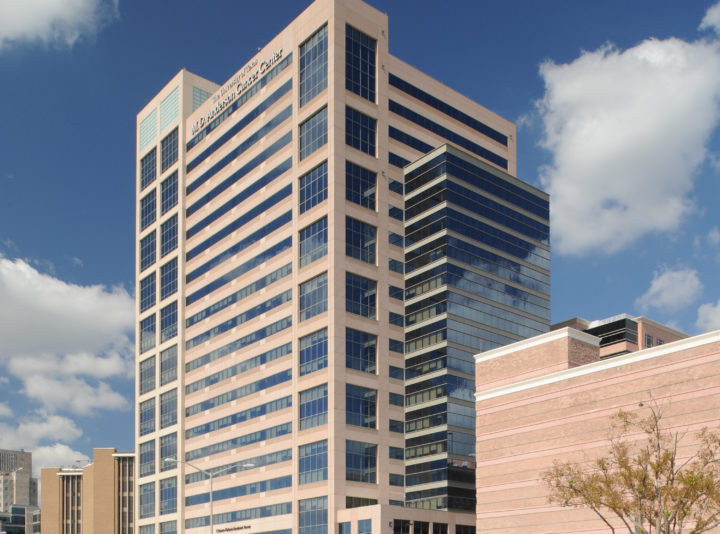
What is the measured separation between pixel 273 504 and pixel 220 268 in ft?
104

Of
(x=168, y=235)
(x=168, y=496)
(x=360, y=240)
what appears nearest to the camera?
(x=360, y=240)

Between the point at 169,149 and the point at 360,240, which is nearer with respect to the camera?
the point at 360,240

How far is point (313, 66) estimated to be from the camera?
100 m

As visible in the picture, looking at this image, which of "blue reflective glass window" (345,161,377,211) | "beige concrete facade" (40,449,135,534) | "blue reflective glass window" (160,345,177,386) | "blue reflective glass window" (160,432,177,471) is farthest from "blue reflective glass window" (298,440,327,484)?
"beige concrete facade" (40,449,135,534)

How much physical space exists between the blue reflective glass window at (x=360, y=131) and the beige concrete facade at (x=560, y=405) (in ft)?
99.5

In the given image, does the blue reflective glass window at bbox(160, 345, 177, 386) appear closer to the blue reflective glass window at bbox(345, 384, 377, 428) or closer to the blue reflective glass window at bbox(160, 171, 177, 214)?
the blue reflective glass window at bbox(160, 171, 177, 214)

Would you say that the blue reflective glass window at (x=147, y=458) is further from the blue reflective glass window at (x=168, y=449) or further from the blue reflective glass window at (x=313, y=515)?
the blue reflective glass window at (x=313, y=515)

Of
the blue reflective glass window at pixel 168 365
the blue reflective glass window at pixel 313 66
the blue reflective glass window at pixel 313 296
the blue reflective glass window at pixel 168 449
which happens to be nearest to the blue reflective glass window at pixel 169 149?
the blue reflective glass window at pixel 168 365

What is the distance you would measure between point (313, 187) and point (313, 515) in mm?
34356

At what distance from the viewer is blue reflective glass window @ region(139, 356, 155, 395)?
127062mm

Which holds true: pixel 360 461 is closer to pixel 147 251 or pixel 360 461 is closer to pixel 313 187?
pixel 313 187

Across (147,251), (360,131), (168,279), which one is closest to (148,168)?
(147,251)

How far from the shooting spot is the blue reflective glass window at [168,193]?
126m

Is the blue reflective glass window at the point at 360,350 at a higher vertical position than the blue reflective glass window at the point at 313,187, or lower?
lower
